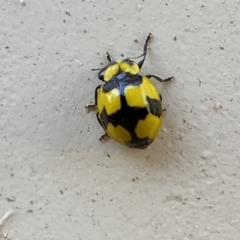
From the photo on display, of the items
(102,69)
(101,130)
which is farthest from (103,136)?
(102,69)

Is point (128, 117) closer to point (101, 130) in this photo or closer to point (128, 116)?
point (128, 116)

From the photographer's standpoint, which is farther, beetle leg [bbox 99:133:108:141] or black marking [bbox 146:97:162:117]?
beetle leg [bbox 99:133:108:141]

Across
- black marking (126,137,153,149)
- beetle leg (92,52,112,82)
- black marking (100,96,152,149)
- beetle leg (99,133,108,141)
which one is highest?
beetle leg (92,52,112,82)

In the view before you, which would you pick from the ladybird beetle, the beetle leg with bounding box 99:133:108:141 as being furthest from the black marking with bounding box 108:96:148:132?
the beetle leg with bounding box 99:133:108:141

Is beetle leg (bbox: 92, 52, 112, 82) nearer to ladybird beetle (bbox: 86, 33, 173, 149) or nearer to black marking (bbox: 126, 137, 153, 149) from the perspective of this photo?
ladybird beetle (bbox: 86, 33, 173, 149)

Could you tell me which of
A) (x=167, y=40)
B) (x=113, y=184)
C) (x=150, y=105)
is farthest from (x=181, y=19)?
(x=113, y=184)
